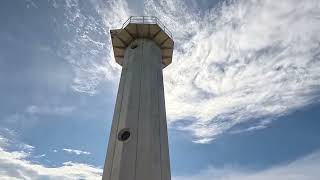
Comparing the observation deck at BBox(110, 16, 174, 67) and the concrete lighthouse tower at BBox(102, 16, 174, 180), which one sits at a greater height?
the observation deck at BBox(110, 16, 174, 67)

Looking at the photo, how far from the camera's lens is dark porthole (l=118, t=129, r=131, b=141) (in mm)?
9484

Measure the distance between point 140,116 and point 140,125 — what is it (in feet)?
1.41

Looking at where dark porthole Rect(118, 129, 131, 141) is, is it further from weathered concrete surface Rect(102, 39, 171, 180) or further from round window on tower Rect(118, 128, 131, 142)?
weathered concrete surface Rect(102, 39, 171, 180)

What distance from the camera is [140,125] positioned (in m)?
9.80

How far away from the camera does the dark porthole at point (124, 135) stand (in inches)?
373

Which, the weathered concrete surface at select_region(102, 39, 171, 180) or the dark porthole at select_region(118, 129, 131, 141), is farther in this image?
the dark porthole at select_region(118, 129, 131, 141)

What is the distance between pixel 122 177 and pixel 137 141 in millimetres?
1429

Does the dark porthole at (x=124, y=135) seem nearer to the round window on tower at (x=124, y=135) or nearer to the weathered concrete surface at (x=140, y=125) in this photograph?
the round window on tower at (x=124, y=135)

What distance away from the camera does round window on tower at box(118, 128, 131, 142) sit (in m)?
9.48

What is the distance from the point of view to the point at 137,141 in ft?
30.4

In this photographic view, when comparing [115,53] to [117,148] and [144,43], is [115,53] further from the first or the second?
[117,148]

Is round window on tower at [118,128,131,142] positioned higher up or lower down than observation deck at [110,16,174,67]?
lower down

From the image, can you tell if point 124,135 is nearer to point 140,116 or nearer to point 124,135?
point 124,135

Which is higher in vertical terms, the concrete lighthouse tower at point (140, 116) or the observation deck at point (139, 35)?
the observation deck at point (139, 35)
